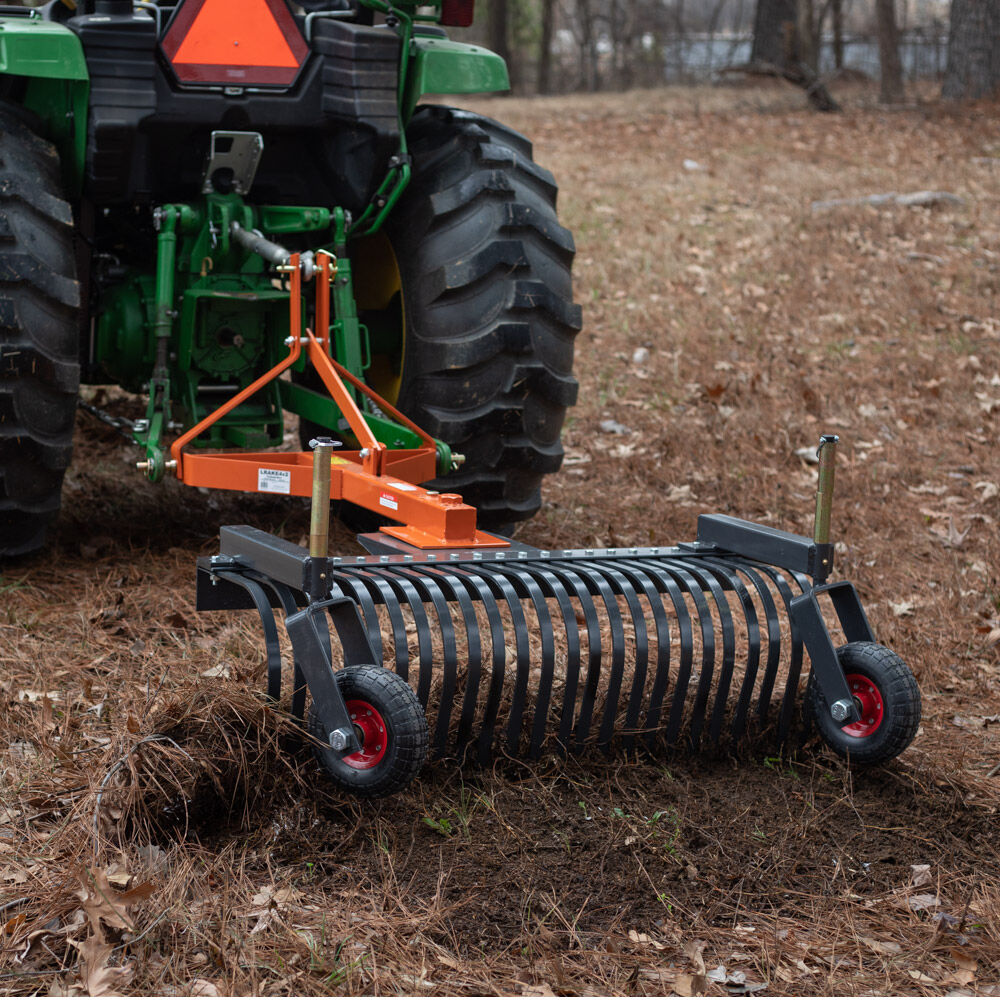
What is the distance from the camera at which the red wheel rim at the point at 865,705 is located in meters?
3.40

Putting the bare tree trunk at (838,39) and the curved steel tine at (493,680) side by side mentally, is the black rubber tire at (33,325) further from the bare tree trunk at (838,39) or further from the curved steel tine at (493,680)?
the bare tree trunk at (838,39)

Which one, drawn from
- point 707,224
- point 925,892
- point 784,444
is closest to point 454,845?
point 925,892

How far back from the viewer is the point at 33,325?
14.0ft

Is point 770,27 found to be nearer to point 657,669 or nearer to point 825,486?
point 825,486

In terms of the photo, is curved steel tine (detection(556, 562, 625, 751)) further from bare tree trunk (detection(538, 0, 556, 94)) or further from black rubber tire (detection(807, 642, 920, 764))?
bare tree trunk (detection(538, 0, 556, 94))

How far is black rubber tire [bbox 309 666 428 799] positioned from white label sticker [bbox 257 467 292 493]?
1.14 metres

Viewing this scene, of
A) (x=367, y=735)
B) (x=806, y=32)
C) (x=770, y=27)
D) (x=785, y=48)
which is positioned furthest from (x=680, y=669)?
(x=806, y=32)

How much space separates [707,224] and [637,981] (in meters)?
9.20

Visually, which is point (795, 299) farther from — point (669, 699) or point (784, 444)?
point (669, 699)

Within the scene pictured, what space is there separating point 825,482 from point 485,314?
1.73 meters

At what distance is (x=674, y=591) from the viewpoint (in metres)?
3.55

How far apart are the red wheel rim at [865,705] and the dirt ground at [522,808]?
110 mm

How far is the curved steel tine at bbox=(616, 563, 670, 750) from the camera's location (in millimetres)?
3436

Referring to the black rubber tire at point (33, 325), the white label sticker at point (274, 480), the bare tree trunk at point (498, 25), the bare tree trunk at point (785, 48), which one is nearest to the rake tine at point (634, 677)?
the white label sticker at point (274, 480)
